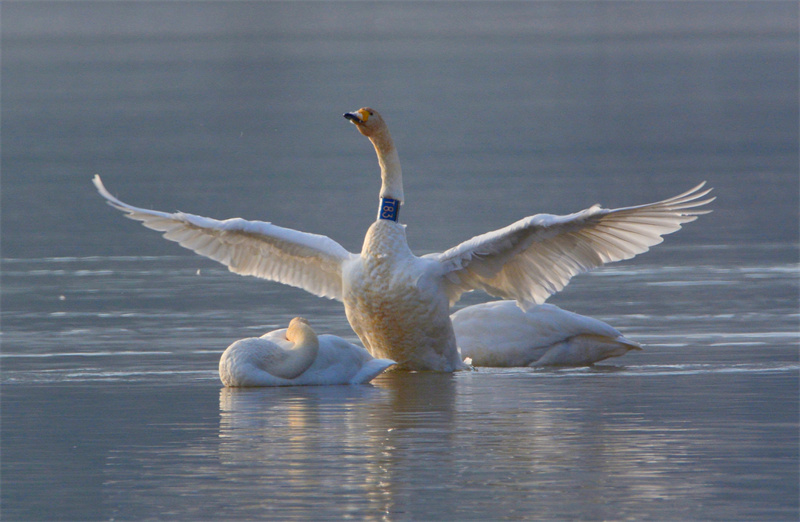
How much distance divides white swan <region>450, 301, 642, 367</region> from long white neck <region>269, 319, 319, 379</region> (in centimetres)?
166

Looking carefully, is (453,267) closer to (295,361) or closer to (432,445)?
(295,361)

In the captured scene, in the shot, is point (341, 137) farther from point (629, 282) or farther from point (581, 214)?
point (581, 214)

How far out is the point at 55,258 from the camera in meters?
18.5

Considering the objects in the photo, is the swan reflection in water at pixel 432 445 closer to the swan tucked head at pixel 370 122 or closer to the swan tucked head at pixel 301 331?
the swan tucked head at pixel 301 331

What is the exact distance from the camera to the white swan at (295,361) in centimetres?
1186

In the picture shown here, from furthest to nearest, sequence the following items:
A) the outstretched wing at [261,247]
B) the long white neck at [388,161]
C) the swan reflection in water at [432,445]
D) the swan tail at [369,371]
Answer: the outstretched wing at [261,247]
the long white neck at [388,161]
the swan tail at [369,371]
the swan reflection in water at [432,445]

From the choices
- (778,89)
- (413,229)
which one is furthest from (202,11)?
(413,229)

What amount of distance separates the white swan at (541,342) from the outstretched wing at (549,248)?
0.62 ft

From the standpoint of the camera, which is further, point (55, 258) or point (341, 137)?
point (341, 137)

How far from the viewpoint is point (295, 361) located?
11938 millimetres

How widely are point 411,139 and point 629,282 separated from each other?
1956 centimetres

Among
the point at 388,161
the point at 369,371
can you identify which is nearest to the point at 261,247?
the point at 388,161

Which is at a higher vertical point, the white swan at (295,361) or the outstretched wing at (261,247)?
the outstretched wing at (261,247)

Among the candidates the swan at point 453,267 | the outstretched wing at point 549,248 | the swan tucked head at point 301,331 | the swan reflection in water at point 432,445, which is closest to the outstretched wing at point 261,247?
the swan at point 453,267
